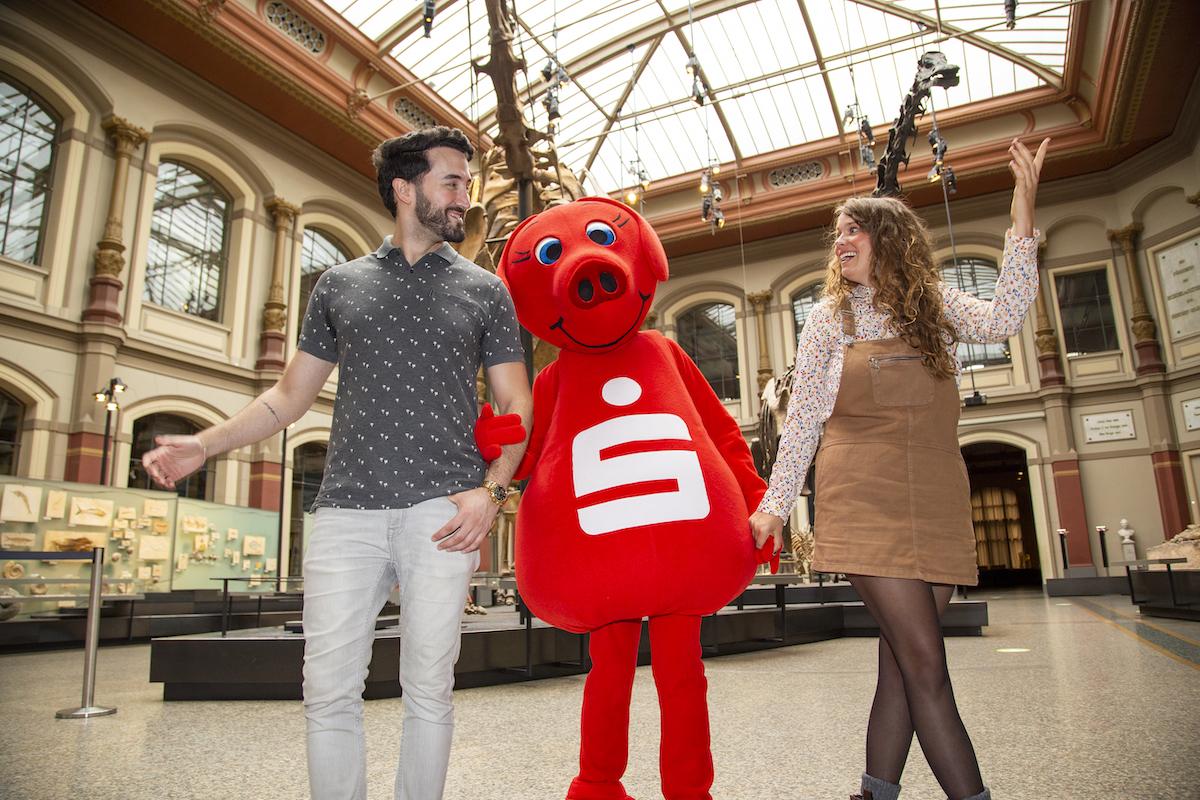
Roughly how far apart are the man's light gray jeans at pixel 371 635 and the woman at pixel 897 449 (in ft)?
2.71

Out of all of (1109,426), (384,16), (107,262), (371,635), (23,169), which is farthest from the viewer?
(1109,426)

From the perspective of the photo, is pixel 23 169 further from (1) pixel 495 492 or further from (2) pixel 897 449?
(2) pixel 897 449

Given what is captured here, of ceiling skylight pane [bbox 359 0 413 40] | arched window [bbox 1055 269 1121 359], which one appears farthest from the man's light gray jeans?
arched window [bbox 1055 269 1121 359]

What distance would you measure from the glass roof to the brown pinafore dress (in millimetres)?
12882

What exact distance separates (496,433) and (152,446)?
41.8 feet

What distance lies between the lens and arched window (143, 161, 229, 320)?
13.0 m

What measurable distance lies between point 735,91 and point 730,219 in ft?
9.93

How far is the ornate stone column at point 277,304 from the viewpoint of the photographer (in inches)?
556

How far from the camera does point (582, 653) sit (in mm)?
5035

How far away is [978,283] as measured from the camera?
18.1m

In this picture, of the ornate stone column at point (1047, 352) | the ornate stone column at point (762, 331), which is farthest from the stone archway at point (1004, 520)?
the ornate stone column at point (762, 331)

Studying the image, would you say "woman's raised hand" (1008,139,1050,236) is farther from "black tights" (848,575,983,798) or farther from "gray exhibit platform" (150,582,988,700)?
Answer: "gray exhibit platform" (150,582,988,700)

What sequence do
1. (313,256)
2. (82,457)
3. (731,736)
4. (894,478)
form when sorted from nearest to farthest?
1. (894,478)
2. (731,736)
3. (82,457)
4. (313,256)

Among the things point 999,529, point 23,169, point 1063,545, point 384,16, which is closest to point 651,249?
point 23,169
